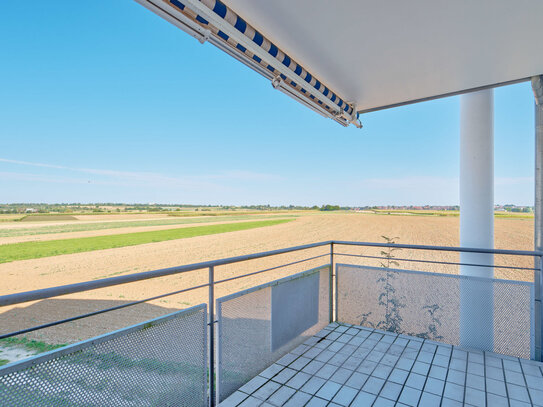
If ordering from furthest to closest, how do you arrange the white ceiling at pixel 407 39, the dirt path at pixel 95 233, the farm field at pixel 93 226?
the dirt path at pixel 95 233
the farm field at pixel 93 226
the white ceiling at pixel 407 39

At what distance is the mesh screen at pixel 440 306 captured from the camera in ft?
7.11

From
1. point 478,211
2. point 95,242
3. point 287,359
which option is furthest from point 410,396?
point 95,242

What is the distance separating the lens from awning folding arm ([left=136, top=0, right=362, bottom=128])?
1.21m

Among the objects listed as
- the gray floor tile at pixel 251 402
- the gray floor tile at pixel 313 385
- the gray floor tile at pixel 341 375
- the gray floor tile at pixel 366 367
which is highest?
the gray floor tile at pixel 251 402

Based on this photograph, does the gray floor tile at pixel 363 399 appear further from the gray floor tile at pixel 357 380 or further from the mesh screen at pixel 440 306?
the mesh screen at pixel 440 306

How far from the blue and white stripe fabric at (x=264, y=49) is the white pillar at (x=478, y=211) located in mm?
1153

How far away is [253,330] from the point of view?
186 centimetres

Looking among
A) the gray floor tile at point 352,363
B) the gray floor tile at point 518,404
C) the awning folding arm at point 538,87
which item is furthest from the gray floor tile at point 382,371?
the awning folding arm at point 538,87

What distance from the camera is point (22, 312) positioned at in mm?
13258

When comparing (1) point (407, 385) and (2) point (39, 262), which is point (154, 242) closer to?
(2) point (39, 262)

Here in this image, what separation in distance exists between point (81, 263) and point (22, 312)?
7666mm

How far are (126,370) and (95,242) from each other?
99.1 ft

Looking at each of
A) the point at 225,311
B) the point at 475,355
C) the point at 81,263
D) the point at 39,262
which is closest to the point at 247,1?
the point at 225,311

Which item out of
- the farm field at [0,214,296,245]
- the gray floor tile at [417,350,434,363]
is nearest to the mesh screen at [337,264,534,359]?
the gray floor tile at [417,350,434,363]
